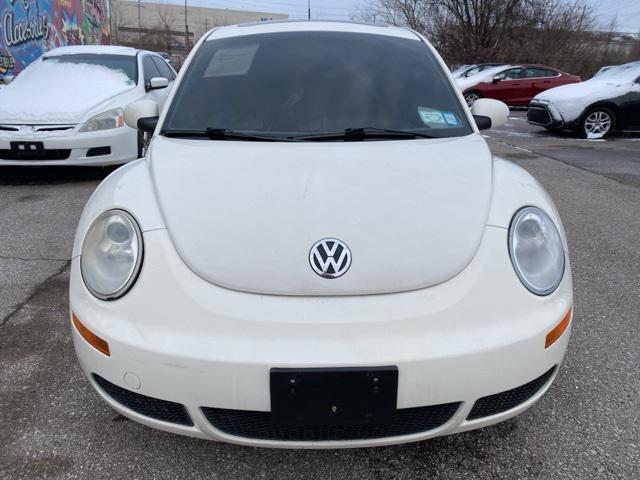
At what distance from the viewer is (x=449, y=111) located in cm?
246

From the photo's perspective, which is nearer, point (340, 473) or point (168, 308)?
point (168, 308)

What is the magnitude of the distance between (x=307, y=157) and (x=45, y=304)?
1.82m

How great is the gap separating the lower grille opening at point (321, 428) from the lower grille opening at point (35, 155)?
4482mm

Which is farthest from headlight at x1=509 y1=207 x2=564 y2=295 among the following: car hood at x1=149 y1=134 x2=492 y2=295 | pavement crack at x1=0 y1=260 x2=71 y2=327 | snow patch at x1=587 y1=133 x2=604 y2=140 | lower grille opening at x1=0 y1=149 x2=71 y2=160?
snow patch at x1=587 y1=133 x2=604 y2=140

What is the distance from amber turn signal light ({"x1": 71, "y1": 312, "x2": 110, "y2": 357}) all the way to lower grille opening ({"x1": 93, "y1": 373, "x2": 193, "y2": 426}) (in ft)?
0.38

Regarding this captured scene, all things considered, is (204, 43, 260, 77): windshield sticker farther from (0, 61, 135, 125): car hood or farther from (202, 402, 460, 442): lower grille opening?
(0, 61, 135, 125): car hood

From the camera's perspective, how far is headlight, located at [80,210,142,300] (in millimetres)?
1554

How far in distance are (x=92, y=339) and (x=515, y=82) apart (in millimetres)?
15375

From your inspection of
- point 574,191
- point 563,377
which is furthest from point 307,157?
point 574,191

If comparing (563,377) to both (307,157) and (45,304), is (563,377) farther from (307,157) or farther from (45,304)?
(45,304)

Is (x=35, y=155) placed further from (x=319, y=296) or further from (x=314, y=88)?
(x=319, y=296)

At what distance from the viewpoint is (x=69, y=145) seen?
5.09m

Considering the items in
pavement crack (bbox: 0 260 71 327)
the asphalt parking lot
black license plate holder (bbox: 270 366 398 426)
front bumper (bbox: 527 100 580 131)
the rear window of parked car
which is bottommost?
pavement crack (bbox: 0 260 71 327)

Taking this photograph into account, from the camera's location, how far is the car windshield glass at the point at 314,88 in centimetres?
232
